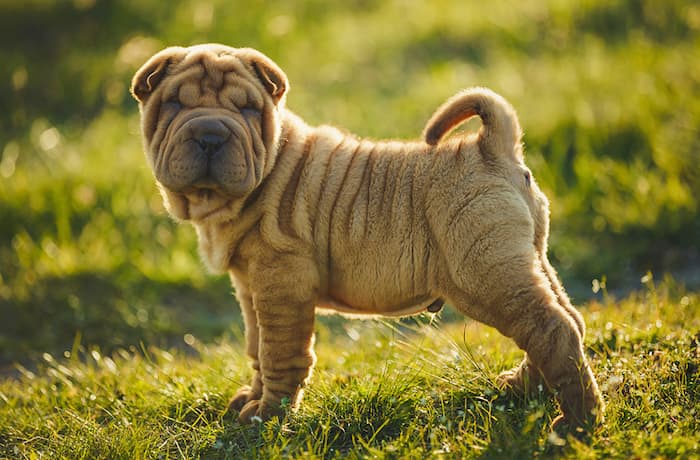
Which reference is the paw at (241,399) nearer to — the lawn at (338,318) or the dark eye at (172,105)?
the lawn at (338,318)

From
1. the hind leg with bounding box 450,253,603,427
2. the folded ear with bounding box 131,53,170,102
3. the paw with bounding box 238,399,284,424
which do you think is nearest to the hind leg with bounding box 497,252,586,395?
the hind leg with bounding box 450,253,603,427

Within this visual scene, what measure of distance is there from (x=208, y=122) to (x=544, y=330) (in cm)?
188

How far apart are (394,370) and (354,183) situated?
1105 mm

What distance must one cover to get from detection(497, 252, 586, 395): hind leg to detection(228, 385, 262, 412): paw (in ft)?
4.49

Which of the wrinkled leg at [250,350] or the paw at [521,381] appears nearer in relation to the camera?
the paw at [521,381]

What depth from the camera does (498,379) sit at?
170 inches

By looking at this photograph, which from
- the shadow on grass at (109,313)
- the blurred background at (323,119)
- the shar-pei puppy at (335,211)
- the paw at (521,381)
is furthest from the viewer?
the blurred background at (323,119)

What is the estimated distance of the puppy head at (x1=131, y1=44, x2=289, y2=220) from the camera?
13.1ft

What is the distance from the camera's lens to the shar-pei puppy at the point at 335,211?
3918mm

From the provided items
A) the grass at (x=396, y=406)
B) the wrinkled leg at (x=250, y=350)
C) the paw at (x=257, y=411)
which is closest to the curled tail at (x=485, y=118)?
the grass at (x=396, y=406)

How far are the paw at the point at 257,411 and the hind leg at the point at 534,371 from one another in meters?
1.18

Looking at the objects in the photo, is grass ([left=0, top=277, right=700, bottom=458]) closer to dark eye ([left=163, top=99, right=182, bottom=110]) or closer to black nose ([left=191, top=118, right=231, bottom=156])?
black nose ([left=191, top=118, right=231, bottom=156])

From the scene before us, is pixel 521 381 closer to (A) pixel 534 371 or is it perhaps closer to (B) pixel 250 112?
(A) pixel 534 371

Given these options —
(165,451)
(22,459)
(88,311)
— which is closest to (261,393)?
(165,451)
